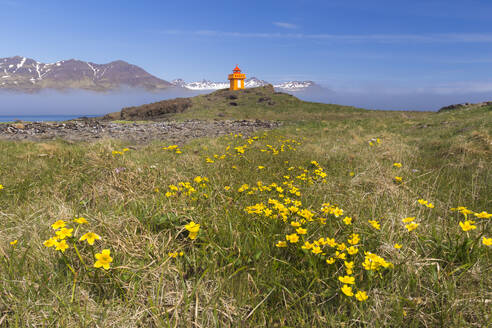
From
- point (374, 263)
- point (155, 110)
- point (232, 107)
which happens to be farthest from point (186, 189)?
point (155, 110)

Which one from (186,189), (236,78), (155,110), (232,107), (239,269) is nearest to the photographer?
(239,269)

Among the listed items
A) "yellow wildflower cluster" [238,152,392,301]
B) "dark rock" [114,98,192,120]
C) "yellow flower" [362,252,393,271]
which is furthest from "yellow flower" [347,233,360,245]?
"dark rock" [114,98,192,120]

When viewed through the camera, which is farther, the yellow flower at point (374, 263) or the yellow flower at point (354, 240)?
the yellow flower at point (354, 240)

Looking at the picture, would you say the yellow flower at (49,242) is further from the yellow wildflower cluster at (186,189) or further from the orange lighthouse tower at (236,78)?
the orange lighthouse tower at (236,78)

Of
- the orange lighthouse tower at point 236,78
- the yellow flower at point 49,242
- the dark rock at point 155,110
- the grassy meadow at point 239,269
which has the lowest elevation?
the grassy meadow at point 239,269

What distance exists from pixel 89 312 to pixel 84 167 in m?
3.35

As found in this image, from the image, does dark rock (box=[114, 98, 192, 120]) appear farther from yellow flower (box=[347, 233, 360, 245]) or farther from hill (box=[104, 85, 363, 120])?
yellow flower (box=[347, 233, 360, 245])

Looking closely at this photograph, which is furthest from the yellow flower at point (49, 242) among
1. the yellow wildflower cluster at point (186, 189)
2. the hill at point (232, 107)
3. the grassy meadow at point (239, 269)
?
the hill at point (232, 107)

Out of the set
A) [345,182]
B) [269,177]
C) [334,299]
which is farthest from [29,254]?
[345,182]

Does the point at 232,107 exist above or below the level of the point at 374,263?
above

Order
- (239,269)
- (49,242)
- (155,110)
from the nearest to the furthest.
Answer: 1. (49,242)
2. (239,269)
3. (155,110)

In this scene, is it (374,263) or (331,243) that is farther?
(331,243)

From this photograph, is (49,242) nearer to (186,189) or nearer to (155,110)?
(186,189)

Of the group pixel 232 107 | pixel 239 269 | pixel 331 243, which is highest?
pixel 232 107
